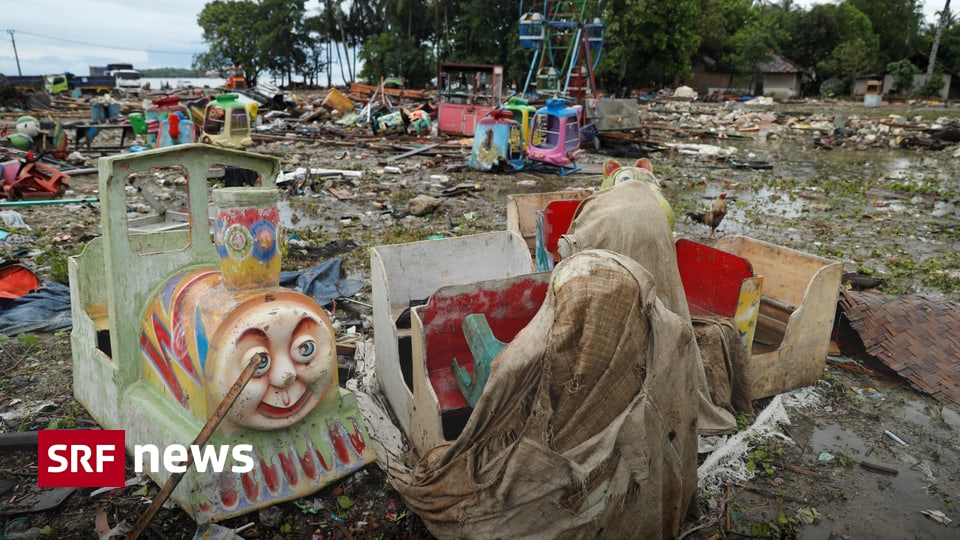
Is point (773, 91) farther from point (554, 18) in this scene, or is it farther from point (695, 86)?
point (554, 18)

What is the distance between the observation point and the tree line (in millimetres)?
35031

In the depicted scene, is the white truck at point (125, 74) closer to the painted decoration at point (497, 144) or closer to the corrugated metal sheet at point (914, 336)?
the painted decoration at point (497, 144)

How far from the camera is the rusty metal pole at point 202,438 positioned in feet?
8.31

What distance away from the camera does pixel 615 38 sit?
34.6 meters

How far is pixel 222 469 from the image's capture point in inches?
118

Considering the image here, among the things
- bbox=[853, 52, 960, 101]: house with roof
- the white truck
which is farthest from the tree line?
the white truck

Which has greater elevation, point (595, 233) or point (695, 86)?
point (695, 86)

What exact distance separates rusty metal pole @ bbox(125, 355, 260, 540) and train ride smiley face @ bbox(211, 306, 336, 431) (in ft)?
0.29

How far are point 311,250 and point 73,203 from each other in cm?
464

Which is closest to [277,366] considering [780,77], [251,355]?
[251,355]

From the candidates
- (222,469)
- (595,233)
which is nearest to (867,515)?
(595,233)

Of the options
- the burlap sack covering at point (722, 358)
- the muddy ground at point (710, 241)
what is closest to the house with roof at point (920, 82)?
the muddy ground at point (710, 241)

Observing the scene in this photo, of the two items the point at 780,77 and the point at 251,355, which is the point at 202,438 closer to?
the point at 251,355

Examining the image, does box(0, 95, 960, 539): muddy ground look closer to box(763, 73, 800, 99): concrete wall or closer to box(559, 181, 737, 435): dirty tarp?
box(559, 181, 737, 435): dirty tarp
